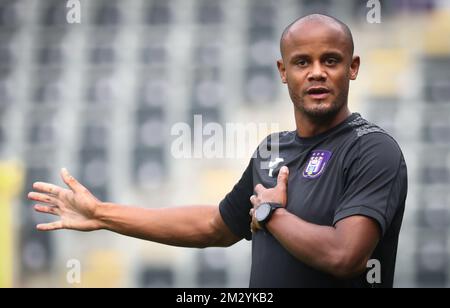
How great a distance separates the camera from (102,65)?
663 inches

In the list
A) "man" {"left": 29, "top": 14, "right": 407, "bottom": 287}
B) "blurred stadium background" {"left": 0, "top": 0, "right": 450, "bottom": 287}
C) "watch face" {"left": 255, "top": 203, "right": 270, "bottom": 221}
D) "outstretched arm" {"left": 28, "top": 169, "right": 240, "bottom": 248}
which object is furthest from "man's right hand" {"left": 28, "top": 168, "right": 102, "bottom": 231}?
"blurred stadium background" {"left": 0, "top": 0, "right": 450, "bottom": 287}

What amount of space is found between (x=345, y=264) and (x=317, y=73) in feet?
2.13

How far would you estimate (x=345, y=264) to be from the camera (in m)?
2.46

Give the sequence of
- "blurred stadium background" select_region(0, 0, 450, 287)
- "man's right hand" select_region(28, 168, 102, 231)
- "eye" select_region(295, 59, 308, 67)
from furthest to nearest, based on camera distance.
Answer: "blurred stadium background" select_region(0, 0, 450, 287) < "man's right hand" select_region(28, 168, 102, 231) < "eye" select_region(295, 59, 308, 67)

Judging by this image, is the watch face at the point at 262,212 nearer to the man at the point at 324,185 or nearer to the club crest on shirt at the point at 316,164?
the man at the point at 324,185

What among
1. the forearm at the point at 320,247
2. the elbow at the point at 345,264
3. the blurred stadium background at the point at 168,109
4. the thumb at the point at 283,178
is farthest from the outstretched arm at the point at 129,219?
the blurred stadium background at the point at 168,109

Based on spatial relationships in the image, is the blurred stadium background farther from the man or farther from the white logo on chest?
the man

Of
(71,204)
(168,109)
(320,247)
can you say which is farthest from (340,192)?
(168,109)

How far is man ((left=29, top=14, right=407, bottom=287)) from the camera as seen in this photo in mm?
2492

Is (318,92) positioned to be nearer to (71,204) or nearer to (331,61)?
(331,61)

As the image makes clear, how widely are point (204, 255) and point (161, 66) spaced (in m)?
4.33
